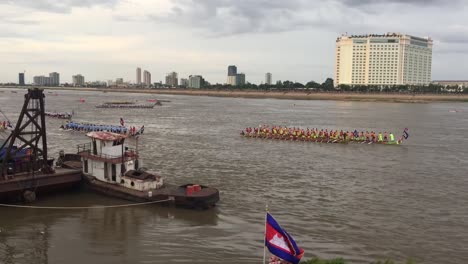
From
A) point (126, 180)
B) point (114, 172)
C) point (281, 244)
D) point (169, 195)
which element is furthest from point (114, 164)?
point (281, 244)

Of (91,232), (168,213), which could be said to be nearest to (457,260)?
(168,213)

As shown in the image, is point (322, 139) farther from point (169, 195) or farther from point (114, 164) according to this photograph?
point (169, 195)

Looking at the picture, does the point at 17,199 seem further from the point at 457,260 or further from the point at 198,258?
the point at 457,260

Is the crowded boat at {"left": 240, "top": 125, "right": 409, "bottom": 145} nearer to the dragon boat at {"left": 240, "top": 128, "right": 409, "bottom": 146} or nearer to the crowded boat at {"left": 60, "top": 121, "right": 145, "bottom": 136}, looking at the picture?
the dragon boat at {"left": 240, "top": 128, "right": 409, "bottom": 146}

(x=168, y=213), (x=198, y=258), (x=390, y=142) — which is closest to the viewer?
(x=198, y=258)

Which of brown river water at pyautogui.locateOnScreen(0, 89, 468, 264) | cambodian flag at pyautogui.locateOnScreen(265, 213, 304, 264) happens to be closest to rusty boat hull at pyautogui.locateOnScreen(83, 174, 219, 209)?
brown river water at pyautogui.locateOnScreen(0, 89, 468, 264)

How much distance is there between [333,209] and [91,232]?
1356cm

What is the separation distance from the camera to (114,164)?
2894 cm

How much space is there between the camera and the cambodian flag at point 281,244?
13.5 metres

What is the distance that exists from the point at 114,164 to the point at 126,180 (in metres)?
1.42

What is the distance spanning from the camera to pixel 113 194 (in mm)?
28156

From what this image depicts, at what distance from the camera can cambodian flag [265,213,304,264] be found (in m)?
13.5

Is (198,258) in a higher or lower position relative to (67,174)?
lower

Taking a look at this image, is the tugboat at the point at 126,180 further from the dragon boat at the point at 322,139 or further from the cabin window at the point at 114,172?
the dragon boat at the point at 322,139
